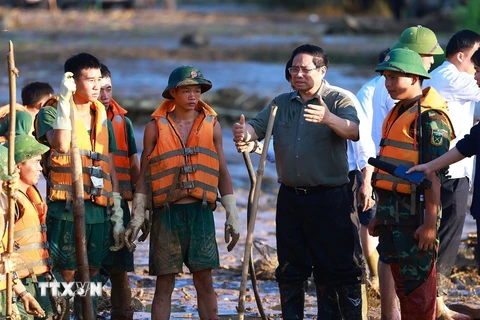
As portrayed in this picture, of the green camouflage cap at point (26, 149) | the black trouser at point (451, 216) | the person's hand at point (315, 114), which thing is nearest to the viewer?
the green camouflage cap at point (26, 149)

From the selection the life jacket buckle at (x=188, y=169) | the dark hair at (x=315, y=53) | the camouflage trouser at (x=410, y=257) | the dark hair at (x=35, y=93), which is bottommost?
the camouflage trouser at (x=410, y=257)

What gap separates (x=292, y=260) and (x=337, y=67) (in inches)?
873

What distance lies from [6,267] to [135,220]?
4.20 feet

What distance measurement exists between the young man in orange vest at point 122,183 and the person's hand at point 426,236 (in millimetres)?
2085

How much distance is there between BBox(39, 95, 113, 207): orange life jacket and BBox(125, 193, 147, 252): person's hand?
202 millimetres

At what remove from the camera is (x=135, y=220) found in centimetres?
689

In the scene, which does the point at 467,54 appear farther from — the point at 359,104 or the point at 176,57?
the point at 176,57

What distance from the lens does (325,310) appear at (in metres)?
6.98

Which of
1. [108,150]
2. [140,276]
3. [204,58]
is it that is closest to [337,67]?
[204,58]

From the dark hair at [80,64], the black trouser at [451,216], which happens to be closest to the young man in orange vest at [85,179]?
the dark hair at [80,64]

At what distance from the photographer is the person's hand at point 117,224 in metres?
6.95

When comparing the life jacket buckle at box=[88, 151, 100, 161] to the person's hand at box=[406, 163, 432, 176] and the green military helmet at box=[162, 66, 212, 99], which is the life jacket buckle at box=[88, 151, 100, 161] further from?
the person's hand at box=[406, 163, 432, 176]

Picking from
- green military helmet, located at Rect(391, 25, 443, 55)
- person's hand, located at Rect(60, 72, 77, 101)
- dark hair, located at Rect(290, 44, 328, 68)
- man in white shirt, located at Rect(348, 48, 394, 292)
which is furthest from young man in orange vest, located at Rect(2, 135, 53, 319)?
green military helmet, located at Rect(391, 25, 443, 55)

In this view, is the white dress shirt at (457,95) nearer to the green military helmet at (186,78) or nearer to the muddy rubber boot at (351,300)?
the muddy rubber boot at (351,300)
